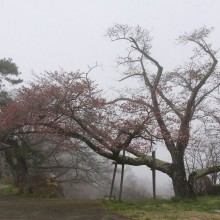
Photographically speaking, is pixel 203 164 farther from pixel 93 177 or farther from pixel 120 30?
pixel 120 30

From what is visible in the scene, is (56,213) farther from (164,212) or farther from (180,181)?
(180,181)

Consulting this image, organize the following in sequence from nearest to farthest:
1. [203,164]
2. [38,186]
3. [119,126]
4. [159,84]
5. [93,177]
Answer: [119,126], [159,84], [38,186], [93,177], [203,164]

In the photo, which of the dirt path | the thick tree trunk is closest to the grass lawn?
the dirt path

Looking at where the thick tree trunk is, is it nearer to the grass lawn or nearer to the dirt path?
the grass lawn

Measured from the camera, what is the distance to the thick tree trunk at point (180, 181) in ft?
46.0

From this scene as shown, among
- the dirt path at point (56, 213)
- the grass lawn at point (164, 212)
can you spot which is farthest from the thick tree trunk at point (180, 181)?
the dirt path at point (56, 213)

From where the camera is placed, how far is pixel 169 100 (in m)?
15.1

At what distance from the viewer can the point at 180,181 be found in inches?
556

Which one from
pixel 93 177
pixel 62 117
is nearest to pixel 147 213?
pixel 62 117

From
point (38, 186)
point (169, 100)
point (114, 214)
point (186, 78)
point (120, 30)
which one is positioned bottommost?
point (114, 214)

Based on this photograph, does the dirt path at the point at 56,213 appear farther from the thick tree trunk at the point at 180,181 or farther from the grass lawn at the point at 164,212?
the thick tree trunk at the point at 180,181

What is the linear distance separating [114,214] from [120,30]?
924 centimetres

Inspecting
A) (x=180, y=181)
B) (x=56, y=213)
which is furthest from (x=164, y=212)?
(x=180, y=181)

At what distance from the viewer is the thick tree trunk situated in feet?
46.0
